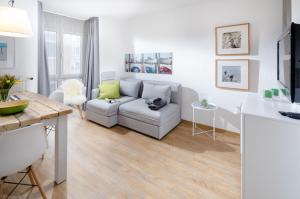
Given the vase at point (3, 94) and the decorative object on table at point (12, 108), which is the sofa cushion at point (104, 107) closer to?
the vase at point (3, 94)

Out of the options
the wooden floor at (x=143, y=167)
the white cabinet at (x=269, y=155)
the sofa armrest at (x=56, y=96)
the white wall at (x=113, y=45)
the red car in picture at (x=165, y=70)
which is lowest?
the wooden floor at (x=143, y=167)

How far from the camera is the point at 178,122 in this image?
11.9 ft

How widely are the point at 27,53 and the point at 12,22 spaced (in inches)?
63.9

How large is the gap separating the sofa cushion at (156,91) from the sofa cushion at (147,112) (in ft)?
0.67

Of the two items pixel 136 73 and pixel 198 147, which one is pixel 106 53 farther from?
pixel 198 147

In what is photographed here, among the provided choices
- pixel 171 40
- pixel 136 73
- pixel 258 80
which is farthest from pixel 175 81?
pixel 258 80

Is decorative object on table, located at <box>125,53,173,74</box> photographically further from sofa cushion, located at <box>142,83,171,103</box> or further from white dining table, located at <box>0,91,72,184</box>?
white dining table, located at <box>0,91,72,184</box>

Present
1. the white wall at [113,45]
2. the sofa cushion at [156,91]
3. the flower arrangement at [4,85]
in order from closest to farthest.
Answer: the flower arrangement at [4,85]
the sofa cushion at [156,91]
the white wall at [113,45]

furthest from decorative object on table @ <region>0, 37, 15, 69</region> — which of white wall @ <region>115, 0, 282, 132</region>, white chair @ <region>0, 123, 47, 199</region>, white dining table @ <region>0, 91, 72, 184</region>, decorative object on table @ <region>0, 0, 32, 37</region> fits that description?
white wall @ <region>115, 0, 282, 132</region>

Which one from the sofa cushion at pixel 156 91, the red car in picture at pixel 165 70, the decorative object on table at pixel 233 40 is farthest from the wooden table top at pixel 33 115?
the decorative object on table at pixel 233 40

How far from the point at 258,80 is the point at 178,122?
1.61 m

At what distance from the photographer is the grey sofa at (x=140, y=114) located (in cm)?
297

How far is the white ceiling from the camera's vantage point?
3271 millimetres

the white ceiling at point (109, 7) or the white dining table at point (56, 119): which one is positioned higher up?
the white ceiling at point (109, 7)
